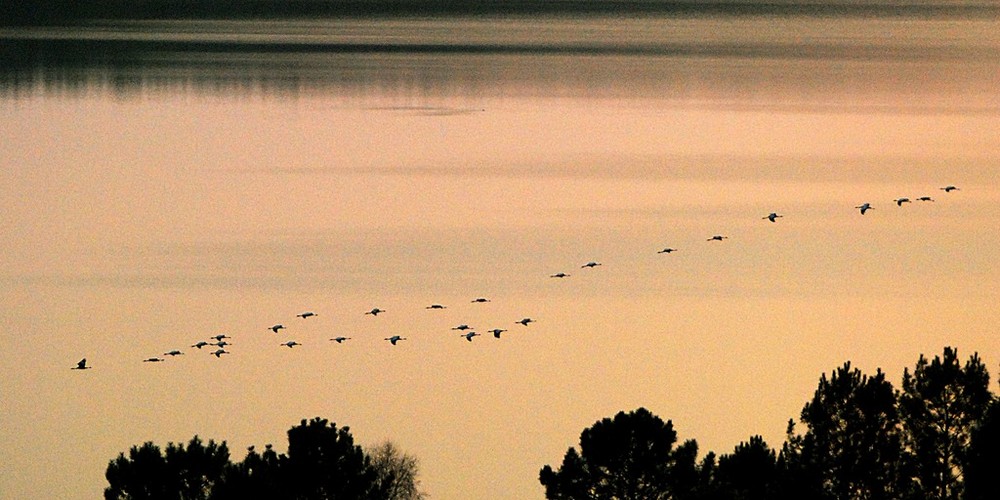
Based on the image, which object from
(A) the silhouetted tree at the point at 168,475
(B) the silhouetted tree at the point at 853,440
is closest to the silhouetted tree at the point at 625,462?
(B) the silhouetted tree at the point at 853,440

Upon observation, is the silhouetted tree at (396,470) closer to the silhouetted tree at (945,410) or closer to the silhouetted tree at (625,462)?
the silhouetted tree at (625,462)

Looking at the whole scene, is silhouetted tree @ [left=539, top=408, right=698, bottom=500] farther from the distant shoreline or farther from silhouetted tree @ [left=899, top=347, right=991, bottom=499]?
the distant shoreline

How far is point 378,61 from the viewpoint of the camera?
95.8 meters

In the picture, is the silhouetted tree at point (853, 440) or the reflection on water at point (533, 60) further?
the reflection on water at point (533, 60)

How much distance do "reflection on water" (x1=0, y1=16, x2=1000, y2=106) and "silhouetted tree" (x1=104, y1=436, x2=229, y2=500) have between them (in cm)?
5521

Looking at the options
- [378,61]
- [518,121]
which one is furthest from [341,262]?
[378,61]

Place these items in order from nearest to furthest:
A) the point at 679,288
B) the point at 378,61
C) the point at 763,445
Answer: the point at 763,445 < the point at 679,288 < the point at 378,61

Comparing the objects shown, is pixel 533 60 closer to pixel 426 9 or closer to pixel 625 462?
pixel 625 462

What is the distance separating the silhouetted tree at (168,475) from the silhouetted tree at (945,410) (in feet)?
23.6

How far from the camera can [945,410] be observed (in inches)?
900

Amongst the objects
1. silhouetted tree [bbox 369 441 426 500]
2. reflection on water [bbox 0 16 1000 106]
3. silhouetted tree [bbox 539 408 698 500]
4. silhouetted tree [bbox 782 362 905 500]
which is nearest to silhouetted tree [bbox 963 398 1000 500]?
silhouetted tree [bbox 782 362 905 500]

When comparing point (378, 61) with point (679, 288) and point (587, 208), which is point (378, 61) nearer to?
point (587, 208)

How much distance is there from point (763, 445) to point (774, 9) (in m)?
149

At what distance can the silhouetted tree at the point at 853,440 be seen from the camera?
21875 millimetres
